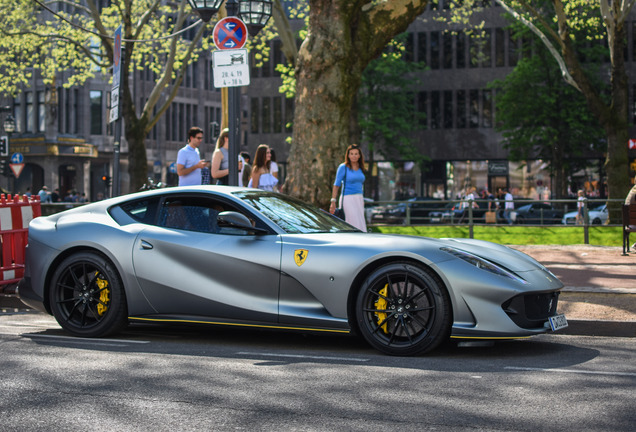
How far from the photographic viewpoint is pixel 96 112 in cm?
6153

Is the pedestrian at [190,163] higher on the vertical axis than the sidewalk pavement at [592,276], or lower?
higher

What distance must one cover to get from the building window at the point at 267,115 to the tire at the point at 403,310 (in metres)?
56.2

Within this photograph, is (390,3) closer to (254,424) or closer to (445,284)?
(445,284)

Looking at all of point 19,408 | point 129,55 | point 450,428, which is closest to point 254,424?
point 450,428

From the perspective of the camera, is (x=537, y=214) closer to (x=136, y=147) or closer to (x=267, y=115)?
(x=136, y=147)

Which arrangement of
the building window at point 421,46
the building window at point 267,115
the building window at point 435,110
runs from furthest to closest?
1. the building window at point 267,115
2. the building window at point 421,46
3. the building window at point 435,110

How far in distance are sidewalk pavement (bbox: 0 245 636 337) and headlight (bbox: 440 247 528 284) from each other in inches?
70.5

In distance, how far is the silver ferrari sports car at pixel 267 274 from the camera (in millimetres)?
6520

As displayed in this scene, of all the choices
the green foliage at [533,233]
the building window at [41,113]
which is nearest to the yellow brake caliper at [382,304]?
the green foliage at [533,233]

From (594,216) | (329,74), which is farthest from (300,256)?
(594,216)

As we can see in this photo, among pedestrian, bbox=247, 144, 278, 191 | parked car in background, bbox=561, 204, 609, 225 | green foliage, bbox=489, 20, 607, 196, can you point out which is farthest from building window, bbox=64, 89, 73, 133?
pedestrian, bbox=247, 144, 278, 191

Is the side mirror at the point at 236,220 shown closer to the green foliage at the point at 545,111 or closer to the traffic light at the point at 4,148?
the traffic light at the point at 4,148

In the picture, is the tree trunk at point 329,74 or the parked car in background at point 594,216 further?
the parked car in background at point 594,216

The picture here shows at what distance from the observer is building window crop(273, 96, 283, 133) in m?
62.0
